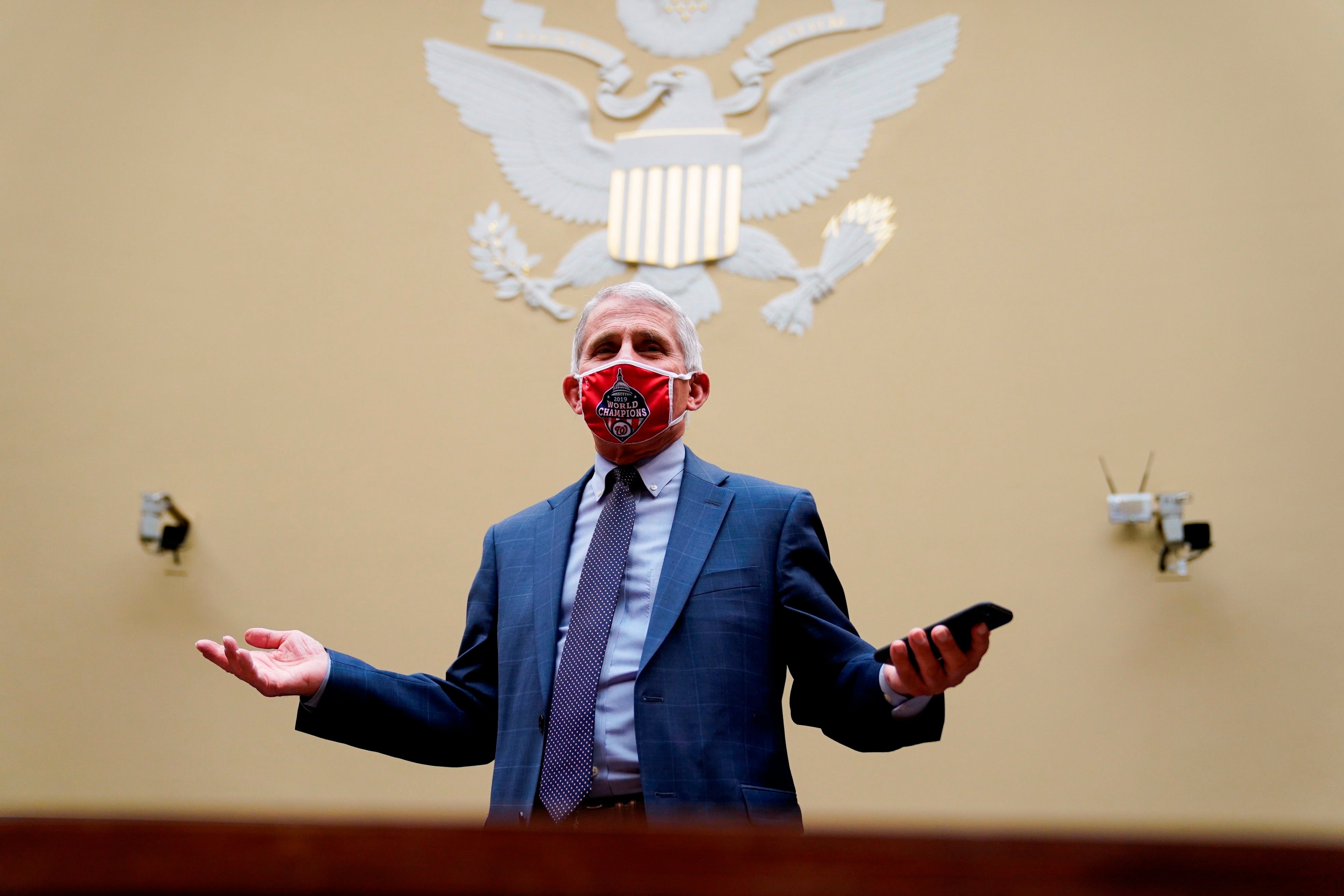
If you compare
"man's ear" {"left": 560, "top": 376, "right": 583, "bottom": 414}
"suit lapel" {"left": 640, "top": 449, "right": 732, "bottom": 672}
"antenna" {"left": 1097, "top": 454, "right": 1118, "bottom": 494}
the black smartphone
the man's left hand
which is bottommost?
the man's left hand

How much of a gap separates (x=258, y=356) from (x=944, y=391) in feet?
9.57

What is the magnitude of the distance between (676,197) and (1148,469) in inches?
85.4

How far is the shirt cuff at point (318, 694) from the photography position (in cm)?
163

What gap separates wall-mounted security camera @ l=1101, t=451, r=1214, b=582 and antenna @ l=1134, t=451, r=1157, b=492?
0.7 inches

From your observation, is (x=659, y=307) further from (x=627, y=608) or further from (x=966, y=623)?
(x=966, y=623)

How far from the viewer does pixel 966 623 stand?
1.31 m

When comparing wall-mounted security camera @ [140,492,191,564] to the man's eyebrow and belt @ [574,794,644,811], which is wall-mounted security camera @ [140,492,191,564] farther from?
belt @ [574,794,644,811]

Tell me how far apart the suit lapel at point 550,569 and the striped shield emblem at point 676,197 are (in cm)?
254

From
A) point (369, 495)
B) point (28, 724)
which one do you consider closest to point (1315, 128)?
point (369, 495)

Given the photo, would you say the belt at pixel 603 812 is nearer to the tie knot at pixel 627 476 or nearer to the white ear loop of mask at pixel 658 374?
the tie knot at pixel 627 476

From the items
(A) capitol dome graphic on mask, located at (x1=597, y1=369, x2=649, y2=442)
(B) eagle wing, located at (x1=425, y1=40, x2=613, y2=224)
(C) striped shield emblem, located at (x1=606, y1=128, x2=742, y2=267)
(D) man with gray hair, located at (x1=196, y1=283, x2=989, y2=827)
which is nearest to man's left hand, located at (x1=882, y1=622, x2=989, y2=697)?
(D) man with gray hair, located at (x1=196, y1=283, x2=989, y2=827)

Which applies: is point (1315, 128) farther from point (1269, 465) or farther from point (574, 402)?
point (574, 402)

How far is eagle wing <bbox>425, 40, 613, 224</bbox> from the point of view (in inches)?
181

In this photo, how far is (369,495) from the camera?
439 cm
